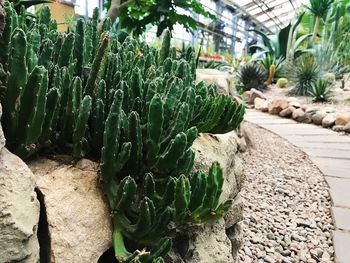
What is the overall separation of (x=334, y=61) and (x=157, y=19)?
8.74 meters

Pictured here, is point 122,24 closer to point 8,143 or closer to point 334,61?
point 8,143

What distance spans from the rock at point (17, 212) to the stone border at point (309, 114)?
5.53 metres

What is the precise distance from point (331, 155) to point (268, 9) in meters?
20.1

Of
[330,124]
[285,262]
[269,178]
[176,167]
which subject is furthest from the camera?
[330,124]

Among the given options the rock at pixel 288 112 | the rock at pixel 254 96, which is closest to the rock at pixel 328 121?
the rock at pixel 288 112

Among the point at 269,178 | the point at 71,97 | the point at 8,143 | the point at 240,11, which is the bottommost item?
the point at 269,178

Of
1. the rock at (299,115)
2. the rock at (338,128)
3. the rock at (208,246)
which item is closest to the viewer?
the rock at (208,246)

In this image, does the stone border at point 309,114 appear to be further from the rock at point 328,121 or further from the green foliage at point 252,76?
the green foliage at point 252,76

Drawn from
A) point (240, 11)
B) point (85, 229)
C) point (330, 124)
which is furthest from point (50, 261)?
point (240, 11)

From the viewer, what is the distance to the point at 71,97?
1.18 metres

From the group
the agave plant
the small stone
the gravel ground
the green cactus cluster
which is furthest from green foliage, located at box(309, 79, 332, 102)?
the green cactus cluster

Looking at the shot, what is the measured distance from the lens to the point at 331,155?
426cm

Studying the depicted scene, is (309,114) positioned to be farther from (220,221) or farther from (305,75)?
(220,221)

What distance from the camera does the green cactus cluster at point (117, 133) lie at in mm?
1045
